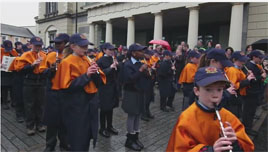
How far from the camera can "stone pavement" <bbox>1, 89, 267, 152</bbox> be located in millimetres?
4273

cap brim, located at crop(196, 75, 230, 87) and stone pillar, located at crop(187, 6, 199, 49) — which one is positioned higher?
stone pillar, located at crop(187, 6, 199, 49)

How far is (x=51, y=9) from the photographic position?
3297 cm

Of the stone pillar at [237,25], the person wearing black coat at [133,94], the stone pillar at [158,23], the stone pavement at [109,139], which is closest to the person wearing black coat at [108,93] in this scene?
the stone pavement at [109,139]

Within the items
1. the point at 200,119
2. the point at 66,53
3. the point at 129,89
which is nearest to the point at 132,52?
the point at 129,89

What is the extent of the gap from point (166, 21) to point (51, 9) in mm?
22035

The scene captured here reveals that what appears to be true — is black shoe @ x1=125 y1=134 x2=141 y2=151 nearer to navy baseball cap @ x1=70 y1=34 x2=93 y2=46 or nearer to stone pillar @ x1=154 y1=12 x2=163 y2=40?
navy baseball cap @ x1=70 y1=34 x2=93 y2=46

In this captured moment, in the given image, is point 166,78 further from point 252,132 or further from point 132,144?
point 132,144

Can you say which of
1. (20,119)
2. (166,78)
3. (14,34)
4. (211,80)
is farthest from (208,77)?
(14,34)

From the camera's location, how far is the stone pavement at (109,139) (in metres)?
4.27

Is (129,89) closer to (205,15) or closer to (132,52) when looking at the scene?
(132,52)

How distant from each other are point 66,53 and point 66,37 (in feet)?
2.62

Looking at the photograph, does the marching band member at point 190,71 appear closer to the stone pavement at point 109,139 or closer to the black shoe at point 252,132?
the stone pavement at point 109,139

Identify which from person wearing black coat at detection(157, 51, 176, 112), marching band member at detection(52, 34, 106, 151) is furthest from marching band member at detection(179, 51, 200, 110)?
marching band member at detection(52, 34, 106, 151)

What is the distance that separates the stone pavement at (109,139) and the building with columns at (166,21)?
9916mm
